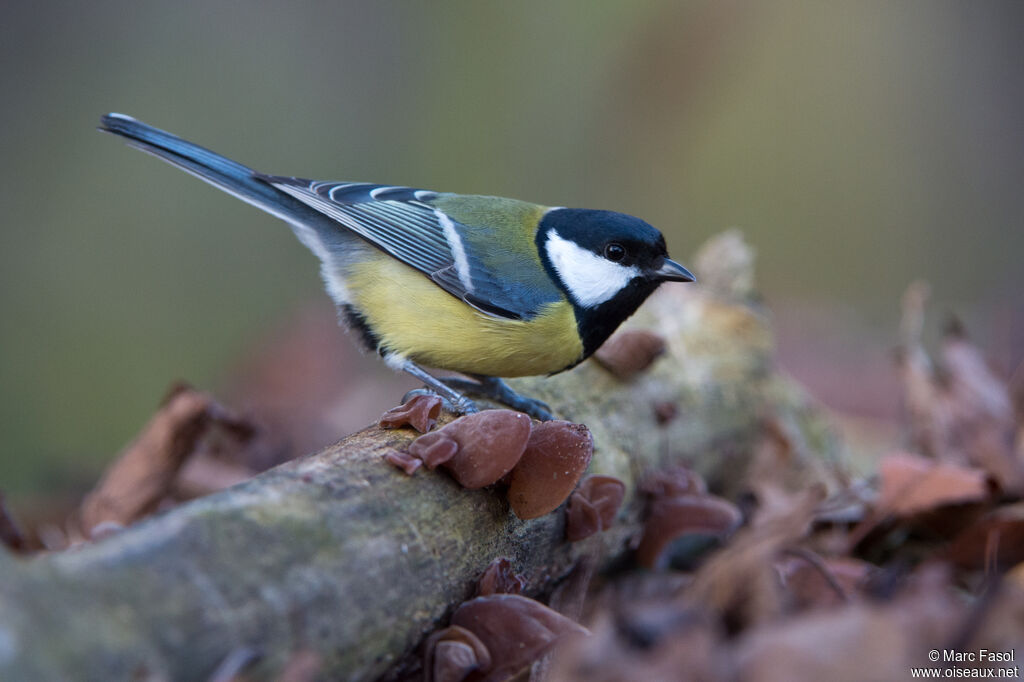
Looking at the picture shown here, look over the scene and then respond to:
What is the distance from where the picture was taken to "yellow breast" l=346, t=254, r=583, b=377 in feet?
7.32

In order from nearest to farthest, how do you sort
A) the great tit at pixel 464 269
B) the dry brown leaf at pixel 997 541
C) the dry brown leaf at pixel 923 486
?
1. the dry brown leaf at pixel 997 541
2. the dry brown leaf at pixel 923 486
3. the great tit at pixel 464 269

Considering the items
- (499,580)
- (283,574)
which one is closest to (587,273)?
(499,580)

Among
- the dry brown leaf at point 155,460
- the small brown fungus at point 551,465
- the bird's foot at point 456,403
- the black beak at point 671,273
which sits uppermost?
the black beak at point 671,273

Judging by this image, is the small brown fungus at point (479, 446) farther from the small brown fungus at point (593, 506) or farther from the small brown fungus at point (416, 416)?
the small brown fungus at point (593, 506)

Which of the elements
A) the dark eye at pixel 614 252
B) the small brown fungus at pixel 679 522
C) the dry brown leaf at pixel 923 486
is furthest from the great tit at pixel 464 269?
the dry brown leaf at pixel 923 486

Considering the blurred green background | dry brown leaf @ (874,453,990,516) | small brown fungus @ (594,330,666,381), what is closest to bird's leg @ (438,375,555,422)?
small brown fungus @ (594,330,666,381)

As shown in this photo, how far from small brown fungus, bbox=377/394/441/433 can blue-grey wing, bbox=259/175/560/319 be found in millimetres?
579

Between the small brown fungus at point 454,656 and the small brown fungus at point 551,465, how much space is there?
1.02 feet

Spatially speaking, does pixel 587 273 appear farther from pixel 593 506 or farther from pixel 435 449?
pixel 435 449

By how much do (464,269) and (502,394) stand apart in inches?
14.5

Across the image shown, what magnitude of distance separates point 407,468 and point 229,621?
0.46 m

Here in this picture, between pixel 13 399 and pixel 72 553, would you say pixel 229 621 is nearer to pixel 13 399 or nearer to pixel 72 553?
pixel 72 553

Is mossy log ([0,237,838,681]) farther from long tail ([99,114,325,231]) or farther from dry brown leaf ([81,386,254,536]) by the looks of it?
long tail ([99,114,325,231])

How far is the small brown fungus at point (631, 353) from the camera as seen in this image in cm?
240
